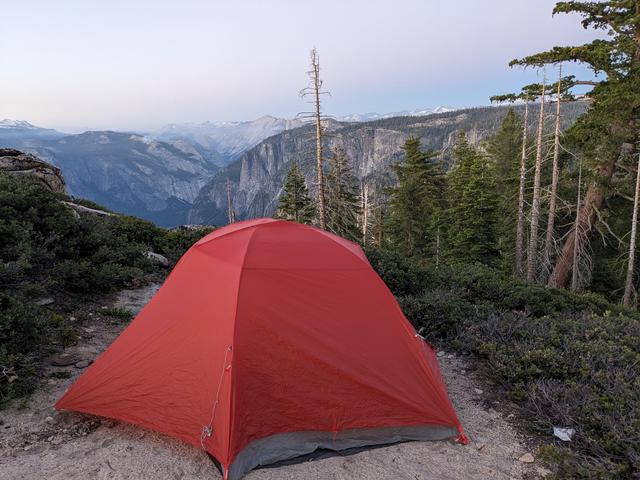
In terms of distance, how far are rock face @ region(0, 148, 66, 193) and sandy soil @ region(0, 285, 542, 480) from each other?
43.2 ft

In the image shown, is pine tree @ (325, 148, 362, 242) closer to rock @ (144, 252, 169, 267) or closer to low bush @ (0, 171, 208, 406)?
rock @ (144, 252, 169, 267)

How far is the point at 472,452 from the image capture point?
473cm

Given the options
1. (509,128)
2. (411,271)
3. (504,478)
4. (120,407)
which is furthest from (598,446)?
(509,128)

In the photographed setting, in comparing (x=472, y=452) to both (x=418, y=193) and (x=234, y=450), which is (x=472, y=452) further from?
(x=418, y=193)

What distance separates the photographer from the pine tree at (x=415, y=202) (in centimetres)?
3441

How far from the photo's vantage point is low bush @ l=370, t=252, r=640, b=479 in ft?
14.7

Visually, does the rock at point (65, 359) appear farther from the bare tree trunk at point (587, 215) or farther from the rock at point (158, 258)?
the bare tree trunk at point (587, 215)

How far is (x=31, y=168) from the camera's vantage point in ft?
52.6

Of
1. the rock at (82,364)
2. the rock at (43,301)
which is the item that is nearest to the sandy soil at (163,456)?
the rock at (82,364)

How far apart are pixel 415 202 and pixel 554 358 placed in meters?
30.2

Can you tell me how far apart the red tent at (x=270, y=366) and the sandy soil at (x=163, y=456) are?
0.69ft

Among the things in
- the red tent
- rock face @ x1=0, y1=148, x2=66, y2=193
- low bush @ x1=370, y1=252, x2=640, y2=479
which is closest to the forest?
low bush @ x1=370, y1=252, x2=640, y2=479

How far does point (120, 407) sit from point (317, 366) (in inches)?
98.9

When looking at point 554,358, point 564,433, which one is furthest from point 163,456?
point 554,358
